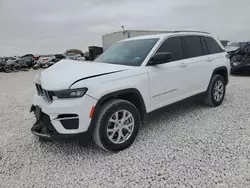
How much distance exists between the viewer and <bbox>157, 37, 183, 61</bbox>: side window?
12.4ft

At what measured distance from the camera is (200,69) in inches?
171

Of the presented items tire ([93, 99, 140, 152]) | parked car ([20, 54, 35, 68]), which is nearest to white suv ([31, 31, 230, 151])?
tire ([93, 99, 140, 152])

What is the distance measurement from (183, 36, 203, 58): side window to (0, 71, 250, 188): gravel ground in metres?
1.28

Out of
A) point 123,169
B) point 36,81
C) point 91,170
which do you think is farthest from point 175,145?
point 36,81

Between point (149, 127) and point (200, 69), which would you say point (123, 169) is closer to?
point (149, 127)

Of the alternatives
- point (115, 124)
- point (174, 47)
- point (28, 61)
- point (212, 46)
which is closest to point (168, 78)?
point (174, 47)

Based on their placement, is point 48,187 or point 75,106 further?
point 75,106

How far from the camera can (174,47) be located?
3.99 metres

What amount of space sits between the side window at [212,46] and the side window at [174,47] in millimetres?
1013

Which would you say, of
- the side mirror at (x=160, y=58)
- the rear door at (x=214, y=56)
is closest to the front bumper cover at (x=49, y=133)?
the side mirror at (x=160, y=58)

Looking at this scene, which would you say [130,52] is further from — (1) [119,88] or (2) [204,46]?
(2) [204,46]

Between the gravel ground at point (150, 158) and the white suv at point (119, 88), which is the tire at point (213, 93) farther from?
the gravel ground at point (150, 158)

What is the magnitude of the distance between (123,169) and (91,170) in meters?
0.40

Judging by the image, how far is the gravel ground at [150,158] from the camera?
2459 mm
